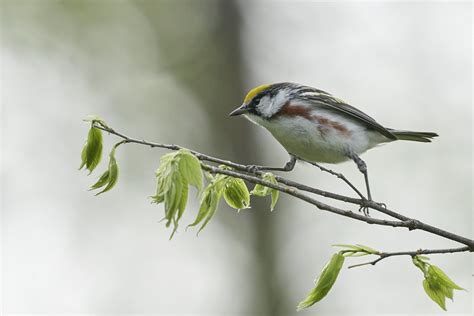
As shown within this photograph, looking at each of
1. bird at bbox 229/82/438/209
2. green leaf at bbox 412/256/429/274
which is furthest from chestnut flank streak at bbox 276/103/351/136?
green leaf at bbox 412/256/429/274

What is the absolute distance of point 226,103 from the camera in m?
12.0

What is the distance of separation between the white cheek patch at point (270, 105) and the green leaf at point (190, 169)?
8.10 ft

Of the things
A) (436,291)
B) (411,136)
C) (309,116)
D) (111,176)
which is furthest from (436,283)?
(411,136)

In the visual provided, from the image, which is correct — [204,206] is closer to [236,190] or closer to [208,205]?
[208,205]

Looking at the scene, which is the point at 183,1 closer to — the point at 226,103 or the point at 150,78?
the point at 150,78

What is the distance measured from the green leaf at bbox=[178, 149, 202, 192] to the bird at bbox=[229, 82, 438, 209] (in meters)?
2.21

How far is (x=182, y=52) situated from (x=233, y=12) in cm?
145

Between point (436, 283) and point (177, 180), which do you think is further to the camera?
point (436, 283)

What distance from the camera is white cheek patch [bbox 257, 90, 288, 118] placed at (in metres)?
5.22

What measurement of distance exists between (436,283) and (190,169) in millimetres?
1238

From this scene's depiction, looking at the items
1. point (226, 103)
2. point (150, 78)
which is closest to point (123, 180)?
point (150, 78)

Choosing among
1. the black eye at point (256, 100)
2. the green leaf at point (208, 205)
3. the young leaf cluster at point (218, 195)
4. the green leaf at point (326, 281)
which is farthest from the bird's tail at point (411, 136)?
the green leaf at point (208, 205)

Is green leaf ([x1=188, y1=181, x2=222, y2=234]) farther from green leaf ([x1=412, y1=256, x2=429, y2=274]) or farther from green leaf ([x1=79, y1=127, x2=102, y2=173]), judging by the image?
green leaf ([x1=412, y1=256, x2=429, y2=274])

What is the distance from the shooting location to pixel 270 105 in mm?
5277
